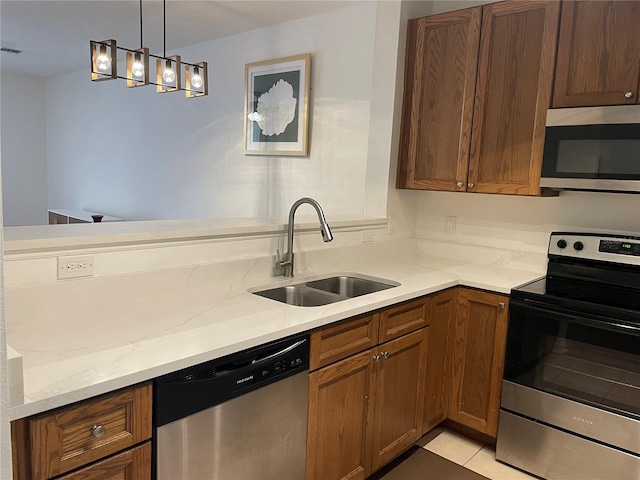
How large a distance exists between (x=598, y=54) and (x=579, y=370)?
144 centimetres

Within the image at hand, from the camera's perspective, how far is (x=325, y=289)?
8.13ft

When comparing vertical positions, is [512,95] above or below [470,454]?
above

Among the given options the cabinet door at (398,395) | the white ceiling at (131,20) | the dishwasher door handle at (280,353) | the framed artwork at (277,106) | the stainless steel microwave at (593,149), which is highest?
the white ceiling at (131,20)

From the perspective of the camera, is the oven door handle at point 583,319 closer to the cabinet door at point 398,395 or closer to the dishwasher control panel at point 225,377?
the cabinet door at point 398,395

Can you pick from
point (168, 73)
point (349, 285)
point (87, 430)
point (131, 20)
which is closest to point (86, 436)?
point (87, 430)

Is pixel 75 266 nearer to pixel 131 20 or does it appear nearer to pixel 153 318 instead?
pixel 153 318

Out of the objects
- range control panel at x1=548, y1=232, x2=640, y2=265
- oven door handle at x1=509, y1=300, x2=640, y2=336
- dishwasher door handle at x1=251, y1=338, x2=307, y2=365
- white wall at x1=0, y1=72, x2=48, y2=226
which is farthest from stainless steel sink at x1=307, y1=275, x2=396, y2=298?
white wall at x1=0, y1=72, x2=48, y2=226

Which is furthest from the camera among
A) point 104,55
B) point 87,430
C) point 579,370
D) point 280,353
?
point 104,55

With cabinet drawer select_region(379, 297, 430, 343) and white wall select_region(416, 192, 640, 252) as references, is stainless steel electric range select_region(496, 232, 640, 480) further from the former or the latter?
cabinet drawer select_region(379, 297, 430, 343)

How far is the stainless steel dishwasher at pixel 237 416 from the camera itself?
134 cm

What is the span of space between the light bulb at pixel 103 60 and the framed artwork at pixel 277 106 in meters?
1.31

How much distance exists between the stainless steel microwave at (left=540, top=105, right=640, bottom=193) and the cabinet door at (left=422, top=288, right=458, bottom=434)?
2.55 ft

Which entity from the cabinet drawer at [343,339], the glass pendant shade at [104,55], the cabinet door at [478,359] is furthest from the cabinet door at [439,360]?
the glass pendant shade at [104,55]

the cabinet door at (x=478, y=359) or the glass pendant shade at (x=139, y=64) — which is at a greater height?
the glass pendant shade at (x=139, y=64)
